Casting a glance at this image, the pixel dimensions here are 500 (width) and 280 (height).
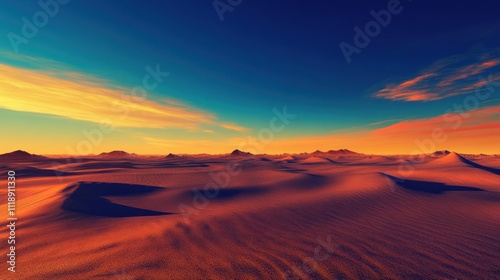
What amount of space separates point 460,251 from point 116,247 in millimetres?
7192

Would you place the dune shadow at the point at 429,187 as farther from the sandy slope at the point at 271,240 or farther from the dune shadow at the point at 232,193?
the dune shadow at the point at 232,193

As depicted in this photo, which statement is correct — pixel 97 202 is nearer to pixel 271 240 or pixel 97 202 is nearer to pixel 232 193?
pixel 232 193

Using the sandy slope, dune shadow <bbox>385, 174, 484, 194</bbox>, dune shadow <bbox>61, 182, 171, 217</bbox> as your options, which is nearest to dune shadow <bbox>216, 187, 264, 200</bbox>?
the sandy slope

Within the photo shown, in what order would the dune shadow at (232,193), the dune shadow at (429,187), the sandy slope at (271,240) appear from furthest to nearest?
the dune shadow at (429,187)
the dune shadow at (232,193)
the sandy slope at (271,240)

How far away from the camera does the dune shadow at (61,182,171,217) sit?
901cm

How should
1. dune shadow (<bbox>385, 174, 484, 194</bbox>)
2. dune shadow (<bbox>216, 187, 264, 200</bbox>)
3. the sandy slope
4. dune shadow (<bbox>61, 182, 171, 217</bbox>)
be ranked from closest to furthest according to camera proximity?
the sandy slope < dune shadow (<bbox>61, 182, 171, 217</bbox>) < dune shadow (<bbox>216, 187, 264, 200</bbox>) < dune shadow (<bbox>385, 174, 484, 194</bbox>)

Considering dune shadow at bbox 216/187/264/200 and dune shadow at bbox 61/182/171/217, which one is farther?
dune shadow at bbox 216/187/264/200

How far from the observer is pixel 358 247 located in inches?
224

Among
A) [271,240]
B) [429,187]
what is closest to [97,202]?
[271,240]

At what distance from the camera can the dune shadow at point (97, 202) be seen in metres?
9.01

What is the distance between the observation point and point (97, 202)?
1034cm

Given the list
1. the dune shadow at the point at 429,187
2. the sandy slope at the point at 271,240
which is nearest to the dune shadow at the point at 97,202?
the sandy slope at the point at 271,240

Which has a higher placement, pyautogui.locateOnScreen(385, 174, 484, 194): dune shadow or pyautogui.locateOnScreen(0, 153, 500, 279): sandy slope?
pyautogui.locateOnScreen(385, 174, 484, 194): dune shadow

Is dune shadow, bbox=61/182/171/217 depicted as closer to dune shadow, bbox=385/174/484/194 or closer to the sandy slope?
the sandy slope
